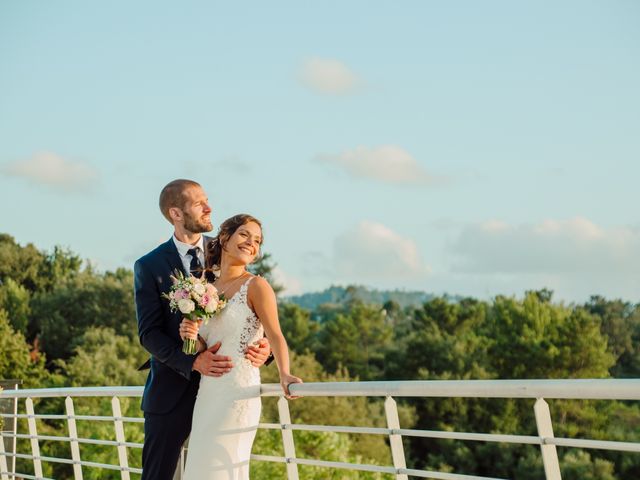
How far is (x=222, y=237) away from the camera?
14.3ft

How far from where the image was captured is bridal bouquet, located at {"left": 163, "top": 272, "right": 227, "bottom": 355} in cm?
403

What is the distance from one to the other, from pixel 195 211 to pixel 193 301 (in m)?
0.51

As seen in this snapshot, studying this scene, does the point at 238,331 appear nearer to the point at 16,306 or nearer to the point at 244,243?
the point at 244,243

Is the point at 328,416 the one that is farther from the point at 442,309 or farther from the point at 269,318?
the point at 269,318

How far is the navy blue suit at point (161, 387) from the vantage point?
4.31 meters

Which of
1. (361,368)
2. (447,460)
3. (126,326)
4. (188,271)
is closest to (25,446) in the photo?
(126,326)

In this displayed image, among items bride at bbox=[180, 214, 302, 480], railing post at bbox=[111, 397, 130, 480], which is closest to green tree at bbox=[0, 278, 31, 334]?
railing post at bbox=[111, 397, 130, 480]

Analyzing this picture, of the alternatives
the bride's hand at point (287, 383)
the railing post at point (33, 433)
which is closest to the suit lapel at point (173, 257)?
the bride's hand at point (287, 383)

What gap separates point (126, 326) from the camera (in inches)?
1989

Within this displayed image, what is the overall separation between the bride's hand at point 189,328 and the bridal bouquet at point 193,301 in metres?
0.01

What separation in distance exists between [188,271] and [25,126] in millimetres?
65618

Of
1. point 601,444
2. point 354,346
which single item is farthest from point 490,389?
point 354,346

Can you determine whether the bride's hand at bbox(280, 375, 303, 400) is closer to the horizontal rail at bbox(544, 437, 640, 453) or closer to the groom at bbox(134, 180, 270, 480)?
the groom at bbox(134, 180, 270, 480)

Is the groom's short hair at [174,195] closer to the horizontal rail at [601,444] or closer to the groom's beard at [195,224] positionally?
the groom's beard at [195,224]
